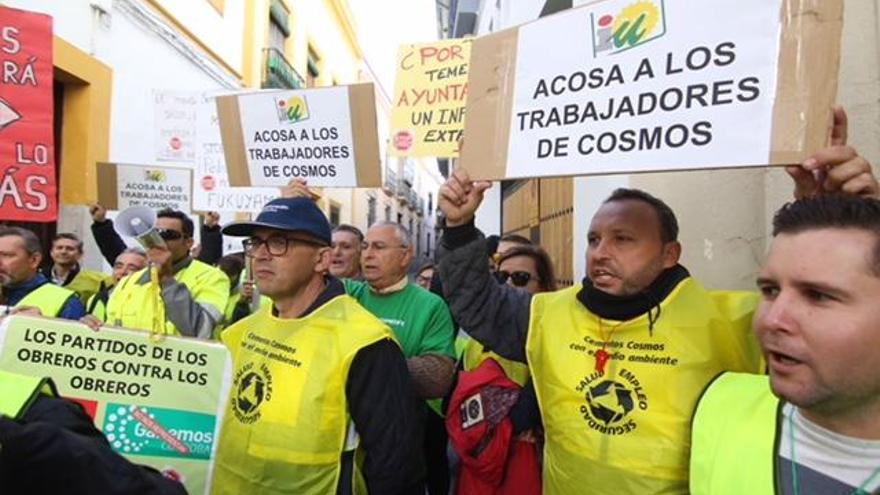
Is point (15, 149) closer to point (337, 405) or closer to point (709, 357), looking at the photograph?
point (337, 405)

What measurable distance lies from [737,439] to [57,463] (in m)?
1.30

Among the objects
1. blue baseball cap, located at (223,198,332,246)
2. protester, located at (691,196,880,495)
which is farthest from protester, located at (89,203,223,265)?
protester, located at (691,196,880,495)

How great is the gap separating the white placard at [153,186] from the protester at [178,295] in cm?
167

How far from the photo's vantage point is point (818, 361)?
1218 millimetres

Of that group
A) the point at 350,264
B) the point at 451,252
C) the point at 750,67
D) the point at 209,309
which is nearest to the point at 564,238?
the point at 350,264

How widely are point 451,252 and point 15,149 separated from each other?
2.18 meters

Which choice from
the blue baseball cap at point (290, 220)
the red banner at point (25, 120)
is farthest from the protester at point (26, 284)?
the blue baseball cap at point (290, 220)

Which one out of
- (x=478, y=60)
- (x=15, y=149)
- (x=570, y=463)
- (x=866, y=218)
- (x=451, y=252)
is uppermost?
(x=478, y=60)

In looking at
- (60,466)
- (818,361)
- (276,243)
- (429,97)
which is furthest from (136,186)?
(818,361)

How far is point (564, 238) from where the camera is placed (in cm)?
566

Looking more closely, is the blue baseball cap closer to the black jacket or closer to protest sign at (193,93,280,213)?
the black jacket

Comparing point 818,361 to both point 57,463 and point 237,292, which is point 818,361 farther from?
point 237,292

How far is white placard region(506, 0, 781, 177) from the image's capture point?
1.64 meters

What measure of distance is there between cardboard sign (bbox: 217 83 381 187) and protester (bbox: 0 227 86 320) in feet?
3.56
